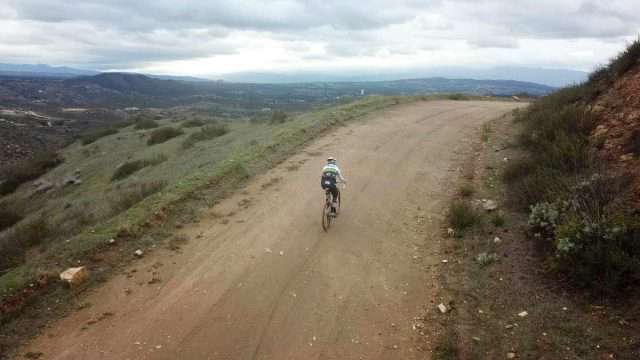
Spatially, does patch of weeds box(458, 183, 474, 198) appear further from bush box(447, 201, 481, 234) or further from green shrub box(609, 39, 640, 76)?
green shrub box(609, 39, 640, 76)

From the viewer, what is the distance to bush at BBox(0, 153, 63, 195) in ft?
105

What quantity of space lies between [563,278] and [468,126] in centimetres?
1630

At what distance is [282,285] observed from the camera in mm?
8758

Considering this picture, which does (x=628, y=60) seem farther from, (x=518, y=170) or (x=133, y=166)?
(x=133, y=166)

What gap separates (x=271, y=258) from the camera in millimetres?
9828

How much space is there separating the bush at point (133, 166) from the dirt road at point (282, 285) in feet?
35.8

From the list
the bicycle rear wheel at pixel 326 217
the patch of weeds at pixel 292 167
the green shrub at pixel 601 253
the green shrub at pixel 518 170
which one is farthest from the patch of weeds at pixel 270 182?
the green shrub at pixel 601 253

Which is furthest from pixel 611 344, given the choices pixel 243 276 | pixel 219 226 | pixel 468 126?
pixel 468 126

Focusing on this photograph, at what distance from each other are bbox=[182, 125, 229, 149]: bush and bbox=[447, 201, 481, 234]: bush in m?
17.3

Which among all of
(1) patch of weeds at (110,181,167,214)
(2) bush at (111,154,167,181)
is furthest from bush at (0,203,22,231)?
(1) patch of weeds at (110,181,167,214)

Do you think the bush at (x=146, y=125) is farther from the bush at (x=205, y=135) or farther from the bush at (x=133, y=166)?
the bush at (x=133, y=166)

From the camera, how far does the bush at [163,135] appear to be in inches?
1219

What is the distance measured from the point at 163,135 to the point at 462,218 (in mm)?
24503

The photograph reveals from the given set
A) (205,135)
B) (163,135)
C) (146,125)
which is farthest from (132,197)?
(146,125)
